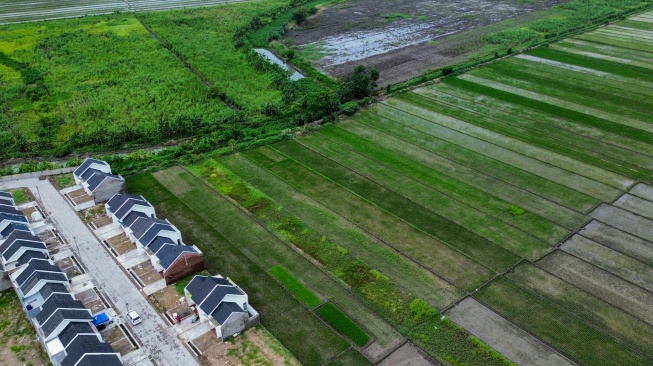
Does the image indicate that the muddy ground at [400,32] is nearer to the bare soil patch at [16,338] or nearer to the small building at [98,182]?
the small building at [98,182]

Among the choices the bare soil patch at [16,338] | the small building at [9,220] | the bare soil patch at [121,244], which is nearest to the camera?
the bare soil patch at [16,338]

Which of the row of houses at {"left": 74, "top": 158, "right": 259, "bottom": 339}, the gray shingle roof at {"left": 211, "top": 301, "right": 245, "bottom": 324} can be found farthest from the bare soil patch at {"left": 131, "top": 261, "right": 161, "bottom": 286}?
the gray shingle roof at {"left": 211, "top": 301, "right": 245, "bottom": 324}

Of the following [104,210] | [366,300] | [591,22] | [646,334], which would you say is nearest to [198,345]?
[366,300]

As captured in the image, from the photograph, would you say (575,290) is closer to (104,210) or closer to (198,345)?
(198,345)

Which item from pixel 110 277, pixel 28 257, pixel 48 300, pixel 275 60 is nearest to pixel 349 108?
pixel 275 60

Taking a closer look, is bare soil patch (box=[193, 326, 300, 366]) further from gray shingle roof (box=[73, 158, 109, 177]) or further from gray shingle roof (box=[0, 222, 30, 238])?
gray shingle roof (box=[73, 158, 109, 177])

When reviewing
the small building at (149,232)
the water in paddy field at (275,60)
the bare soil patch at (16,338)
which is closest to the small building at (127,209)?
the small building at (149,232)
